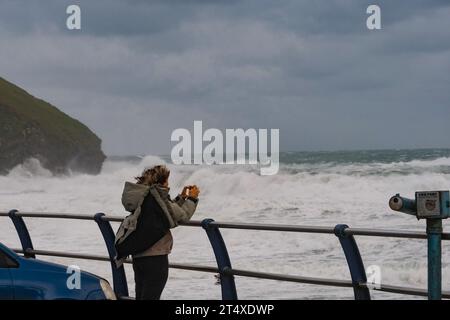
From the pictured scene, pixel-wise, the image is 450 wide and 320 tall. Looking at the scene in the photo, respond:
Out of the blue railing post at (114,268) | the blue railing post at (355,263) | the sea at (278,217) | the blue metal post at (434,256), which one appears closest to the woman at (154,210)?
the sea at (278,217)

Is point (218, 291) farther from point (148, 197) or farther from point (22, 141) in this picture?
point (22, 141)

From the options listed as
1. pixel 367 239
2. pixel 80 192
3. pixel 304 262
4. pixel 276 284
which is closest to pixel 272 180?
pixel 80 192

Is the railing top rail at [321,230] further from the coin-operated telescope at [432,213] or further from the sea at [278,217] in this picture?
the sea at [278,217]

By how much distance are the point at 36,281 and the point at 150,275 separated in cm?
168

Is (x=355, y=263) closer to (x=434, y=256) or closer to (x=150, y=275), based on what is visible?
(x=434, y=256)

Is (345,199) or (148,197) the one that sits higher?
(148,197)

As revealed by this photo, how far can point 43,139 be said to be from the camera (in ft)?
398

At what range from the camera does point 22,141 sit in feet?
385

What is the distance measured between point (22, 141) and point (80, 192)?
4457 cm

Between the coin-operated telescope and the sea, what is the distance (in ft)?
8.88

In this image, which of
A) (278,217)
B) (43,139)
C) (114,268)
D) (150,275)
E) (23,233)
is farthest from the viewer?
(43,139)

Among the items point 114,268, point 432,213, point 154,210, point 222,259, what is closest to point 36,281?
point 154,210

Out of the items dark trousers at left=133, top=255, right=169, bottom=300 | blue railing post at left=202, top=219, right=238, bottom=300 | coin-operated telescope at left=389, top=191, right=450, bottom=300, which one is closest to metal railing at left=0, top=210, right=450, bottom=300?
blue railing post at left=202, top=219, right=238, bottom=300

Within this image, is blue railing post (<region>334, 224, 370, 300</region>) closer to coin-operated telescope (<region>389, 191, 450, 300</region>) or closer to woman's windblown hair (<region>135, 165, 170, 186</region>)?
coin-operated telescope (<region>389, 191, 450, 300</region>)
